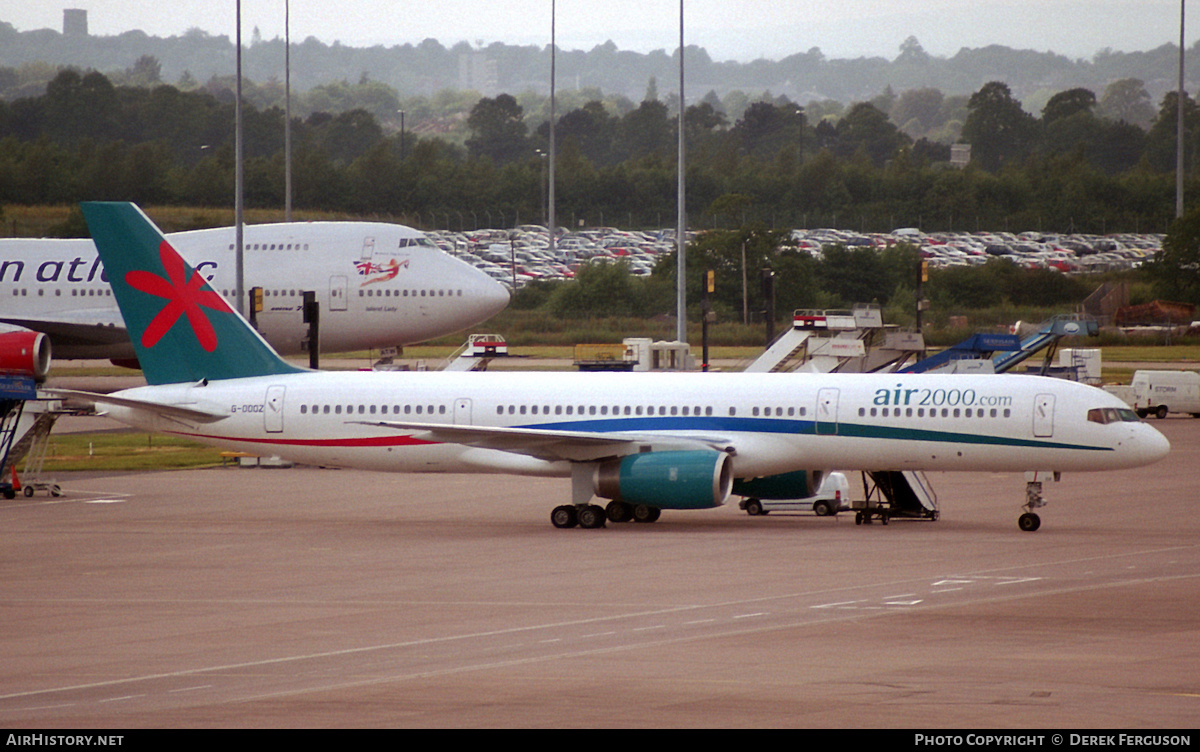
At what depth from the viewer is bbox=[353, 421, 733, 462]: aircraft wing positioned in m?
31.3

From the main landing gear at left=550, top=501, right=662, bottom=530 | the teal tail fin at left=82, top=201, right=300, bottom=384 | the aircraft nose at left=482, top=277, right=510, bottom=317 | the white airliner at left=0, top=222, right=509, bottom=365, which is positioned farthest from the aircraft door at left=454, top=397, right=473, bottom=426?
the aircraft nose at left=482, top=277, right=510, bottom=317

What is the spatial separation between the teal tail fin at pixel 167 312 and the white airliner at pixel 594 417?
3 cm

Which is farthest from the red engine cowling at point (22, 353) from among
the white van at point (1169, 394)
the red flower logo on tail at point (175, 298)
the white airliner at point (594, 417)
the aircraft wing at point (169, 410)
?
the white van at point (1169, 394)

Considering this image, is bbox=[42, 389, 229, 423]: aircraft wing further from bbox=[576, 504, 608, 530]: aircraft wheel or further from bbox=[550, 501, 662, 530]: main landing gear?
bbox=[576, 504, 608, 530]: aircraft wheel

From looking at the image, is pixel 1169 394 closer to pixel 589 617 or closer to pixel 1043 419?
pixel 1043 419

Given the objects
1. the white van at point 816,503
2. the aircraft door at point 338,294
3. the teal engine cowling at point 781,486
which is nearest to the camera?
the teal engine cowling at point 781,486

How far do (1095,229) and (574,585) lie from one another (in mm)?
152089

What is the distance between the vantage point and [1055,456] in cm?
3119

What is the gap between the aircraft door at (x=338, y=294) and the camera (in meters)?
59.5

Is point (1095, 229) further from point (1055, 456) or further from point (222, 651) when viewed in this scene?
point (222, 651)

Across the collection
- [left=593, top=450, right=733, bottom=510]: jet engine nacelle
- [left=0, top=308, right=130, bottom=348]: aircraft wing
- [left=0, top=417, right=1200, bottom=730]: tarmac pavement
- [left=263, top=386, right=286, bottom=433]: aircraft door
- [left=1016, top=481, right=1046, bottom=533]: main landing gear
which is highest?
[left=0, top=308, right=130, bottom=348]: aircraft wing

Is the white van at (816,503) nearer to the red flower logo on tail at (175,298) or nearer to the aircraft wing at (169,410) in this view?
the aircraft wing at (169,410)

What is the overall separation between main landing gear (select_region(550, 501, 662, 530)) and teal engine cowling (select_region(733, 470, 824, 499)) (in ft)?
7.05
